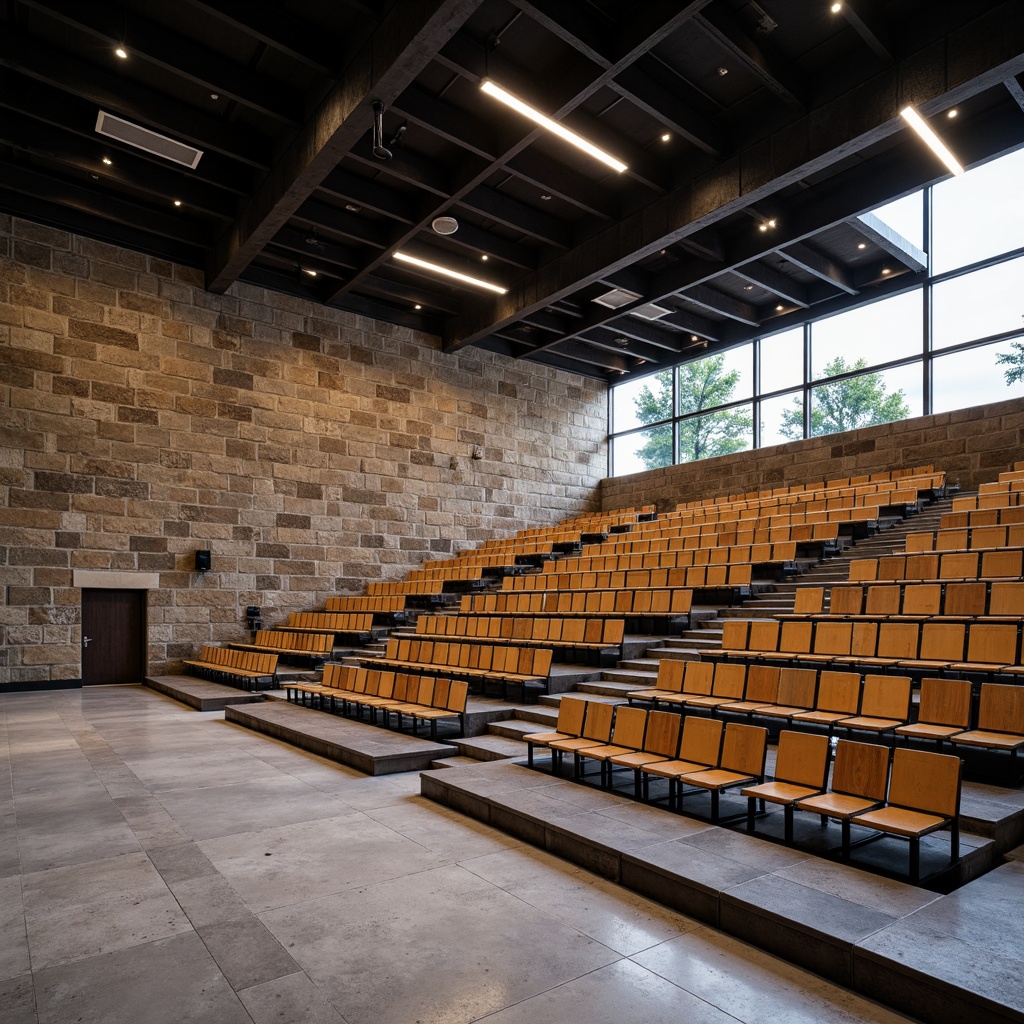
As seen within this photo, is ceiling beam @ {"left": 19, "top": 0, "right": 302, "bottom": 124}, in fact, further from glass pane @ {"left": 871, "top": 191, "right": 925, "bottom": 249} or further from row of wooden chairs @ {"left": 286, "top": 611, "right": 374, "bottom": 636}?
glass pane @ {"left": 871, "top": 191, "right": 925, "bottom": 249}

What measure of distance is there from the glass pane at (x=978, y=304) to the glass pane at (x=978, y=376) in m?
0.25

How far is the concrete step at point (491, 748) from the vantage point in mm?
5125

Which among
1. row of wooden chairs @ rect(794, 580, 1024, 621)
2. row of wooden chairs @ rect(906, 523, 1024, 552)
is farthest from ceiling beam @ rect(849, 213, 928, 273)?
row of wooden chairs @ rect(794, 580, 1024, 621)

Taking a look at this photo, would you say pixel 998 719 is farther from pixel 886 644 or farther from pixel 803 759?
pixel 886 644

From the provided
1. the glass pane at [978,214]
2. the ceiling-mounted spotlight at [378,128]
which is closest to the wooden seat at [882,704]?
the ceiling-mounted spotlight at [378,128]

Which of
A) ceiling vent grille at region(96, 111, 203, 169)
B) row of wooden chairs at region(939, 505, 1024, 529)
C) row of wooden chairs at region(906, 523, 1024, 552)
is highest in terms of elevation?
ceiling vent grille at region(96, 111, 203, 169)

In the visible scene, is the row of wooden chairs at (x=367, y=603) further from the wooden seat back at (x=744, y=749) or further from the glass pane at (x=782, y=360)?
the glass pane at (x=782, y=360)

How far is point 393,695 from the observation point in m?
6.62

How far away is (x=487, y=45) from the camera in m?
6.96

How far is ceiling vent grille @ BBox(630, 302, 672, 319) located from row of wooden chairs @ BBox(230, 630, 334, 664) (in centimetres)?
770

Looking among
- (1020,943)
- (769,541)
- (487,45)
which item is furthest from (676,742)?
(487,45)

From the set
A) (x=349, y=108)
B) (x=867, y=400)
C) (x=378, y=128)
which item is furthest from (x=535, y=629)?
(x=867, y=400)

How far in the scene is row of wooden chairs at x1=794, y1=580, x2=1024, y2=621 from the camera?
15.9ft

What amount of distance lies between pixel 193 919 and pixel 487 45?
7624 millimetres
